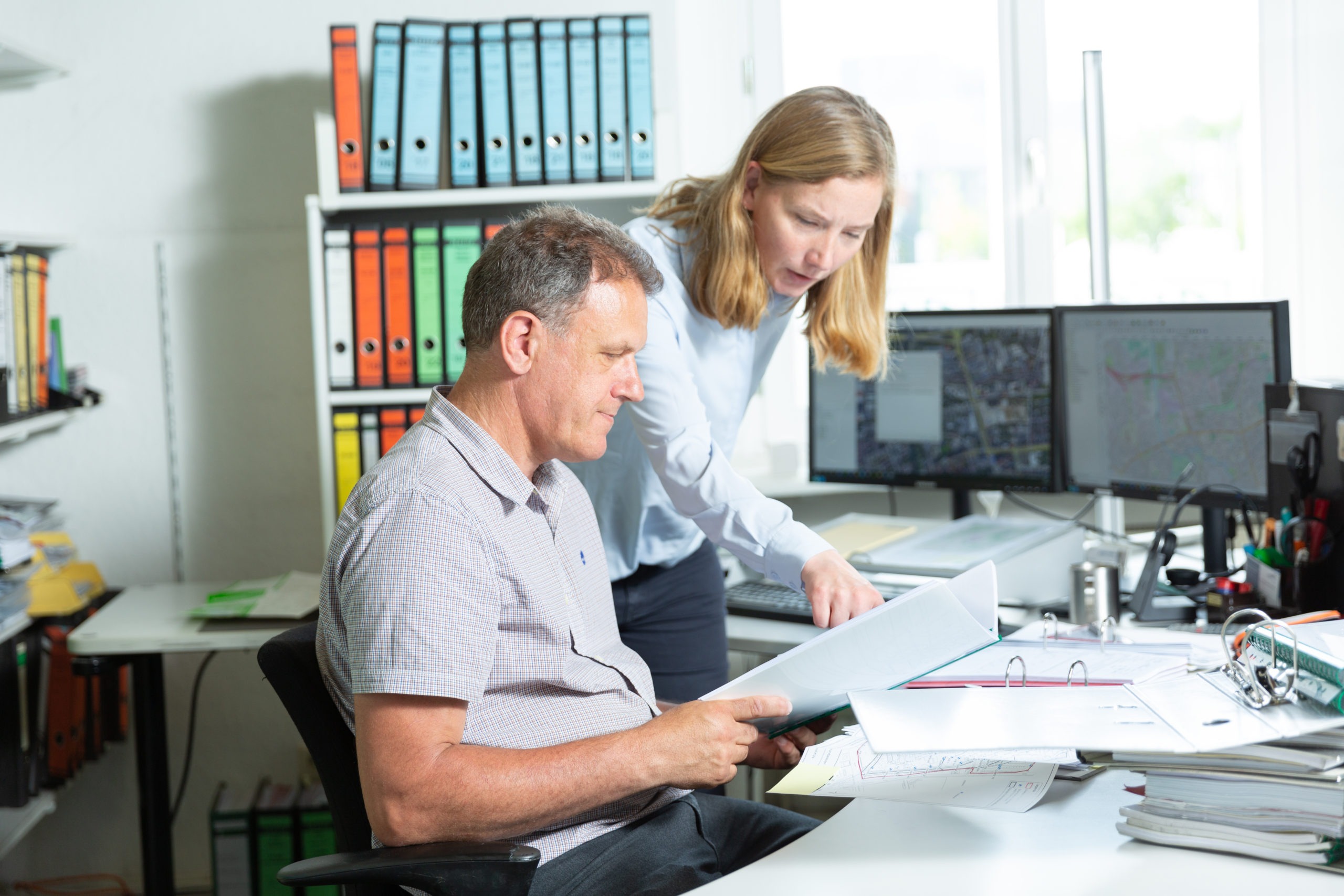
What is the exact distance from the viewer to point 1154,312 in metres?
1.93

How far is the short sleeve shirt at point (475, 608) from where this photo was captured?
41.4 inches

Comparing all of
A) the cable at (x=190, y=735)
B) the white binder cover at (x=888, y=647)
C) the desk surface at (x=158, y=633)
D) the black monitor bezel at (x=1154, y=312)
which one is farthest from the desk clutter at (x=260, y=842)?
the black monitor bezel at (x=1154, y=312)

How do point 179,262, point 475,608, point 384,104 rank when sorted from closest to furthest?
point 475,608 → point 384,104 → point 179,262

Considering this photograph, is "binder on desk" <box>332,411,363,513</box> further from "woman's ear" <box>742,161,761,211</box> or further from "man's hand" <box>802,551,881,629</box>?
"man's hand" <box>802,551,881,629</box>

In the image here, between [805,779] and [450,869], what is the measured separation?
41 cm

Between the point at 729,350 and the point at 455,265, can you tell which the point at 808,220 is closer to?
the point at 729,350

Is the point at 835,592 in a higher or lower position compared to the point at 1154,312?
lower

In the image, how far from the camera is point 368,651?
1.04 metres

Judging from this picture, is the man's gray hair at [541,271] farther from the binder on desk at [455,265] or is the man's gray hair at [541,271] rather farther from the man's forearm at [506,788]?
the binder on desk at [455,265]

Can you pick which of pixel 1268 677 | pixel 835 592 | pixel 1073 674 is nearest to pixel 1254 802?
pixel 1268 677

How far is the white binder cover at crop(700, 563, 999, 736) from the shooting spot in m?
1.08

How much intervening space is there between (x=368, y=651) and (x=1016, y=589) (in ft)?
3.91

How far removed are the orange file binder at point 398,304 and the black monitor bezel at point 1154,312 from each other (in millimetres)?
1243

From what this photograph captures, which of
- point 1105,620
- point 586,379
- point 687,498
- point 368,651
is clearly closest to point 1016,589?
point 1105,620
